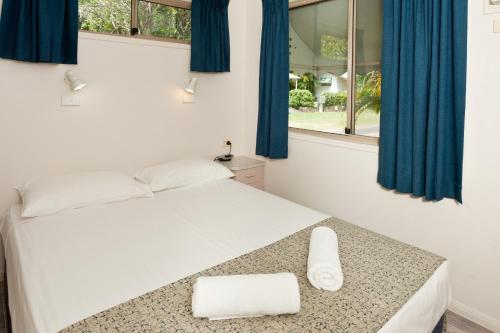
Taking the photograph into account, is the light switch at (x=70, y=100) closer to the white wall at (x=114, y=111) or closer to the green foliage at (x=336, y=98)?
the white wall at (x=114, y=111)

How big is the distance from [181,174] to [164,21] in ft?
4.47

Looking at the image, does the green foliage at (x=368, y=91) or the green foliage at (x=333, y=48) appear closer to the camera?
the green foliage at (x=368, y=91)

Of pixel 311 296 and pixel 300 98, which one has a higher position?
pixel 300 98

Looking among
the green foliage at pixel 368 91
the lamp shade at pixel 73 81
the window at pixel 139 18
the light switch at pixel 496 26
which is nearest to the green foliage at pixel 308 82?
the green foliage at pixel 368 91

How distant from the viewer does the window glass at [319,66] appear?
284 centimetres

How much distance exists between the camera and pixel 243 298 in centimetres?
121

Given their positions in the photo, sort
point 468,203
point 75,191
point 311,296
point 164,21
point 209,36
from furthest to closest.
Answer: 1. point 209,36
2. point 164,21
3. point 75,191
4. point 468,203
5. point 311,296

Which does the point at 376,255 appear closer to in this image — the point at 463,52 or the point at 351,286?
the point at 351,286

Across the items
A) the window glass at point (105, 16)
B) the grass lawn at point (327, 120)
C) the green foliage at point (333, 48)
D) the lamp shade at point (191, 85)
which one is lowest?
the grass lawn at point (327, 120)

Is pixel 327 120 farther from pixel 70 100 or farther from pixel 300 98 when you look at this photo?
pixel 70 100

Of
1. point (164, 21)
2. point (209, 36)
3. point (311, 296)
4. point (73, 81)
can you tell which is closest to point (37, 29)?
point (73, 81)

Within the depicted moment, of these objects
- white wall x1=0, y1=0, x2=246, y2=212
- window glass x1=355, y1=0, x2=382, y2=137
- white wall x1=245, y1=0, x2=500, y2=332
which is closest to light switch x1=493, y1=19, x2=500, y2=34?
white wall x1=245, y1=0, x2=500, y2=332

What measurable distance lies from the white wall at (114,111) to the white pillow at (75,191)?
10.2 inches

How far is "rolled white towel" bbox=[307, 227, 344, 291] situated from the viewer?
140 centimetres
